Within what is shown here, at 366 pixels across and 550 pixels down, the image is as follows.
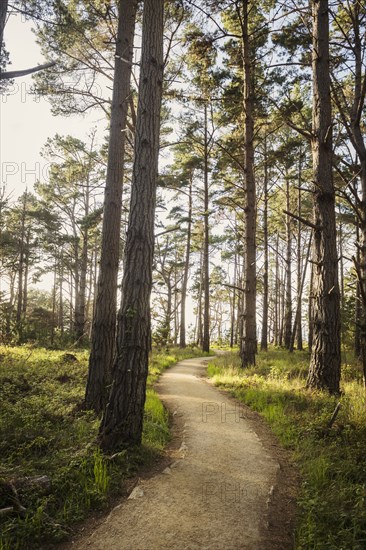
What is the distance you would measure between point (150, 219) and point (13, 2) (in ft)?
22.6

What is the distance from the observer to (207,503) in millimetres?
3320

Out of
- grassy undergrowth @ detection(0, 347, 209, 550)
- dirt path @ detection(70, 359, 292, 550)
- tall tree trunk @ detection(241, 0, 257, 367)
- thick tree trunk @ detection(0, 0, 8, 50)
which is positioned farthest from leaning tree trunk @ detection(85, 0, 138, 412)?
tall tree trunk @ detection(241, 0, 257, 367)

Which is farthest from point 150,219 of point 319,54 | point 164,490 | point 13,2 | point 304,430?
point 13,2

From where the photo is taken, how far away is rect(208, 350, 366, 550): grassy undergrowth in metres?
2.86

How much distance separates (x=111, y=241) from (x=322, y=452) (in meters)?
5.29

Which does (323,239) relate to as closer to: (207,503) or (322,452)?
(322,452)

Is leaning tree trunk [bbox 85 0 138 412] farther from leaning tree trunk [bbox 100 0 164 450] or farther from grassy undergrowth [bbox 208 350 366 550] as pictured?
grassy undergrowth [bbox 208 350 366 550]

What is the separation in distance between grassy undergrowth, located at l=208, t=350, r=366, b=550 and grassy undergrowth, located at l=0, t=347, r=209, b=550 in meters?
1.99

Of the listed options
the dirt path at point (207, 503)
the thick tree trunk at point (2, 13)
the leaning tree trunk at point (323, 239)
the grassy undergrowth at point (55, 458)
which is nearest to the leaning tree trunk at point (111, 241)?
the grassy undergrowth at point (55, 458)

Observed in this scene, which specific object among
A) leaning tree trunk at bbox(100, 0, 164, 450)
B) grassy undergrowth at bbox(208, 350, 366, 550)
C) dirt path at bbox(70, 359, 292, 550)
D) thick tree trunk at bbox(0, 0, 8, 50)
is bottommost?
dirt path at bbox(70, 359, 292, 550)

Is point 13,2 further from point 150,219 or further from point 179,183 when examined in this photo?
point 179,183

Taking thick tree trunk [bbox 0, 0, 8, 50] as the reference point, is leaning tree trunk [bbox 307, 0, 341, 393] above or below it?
below

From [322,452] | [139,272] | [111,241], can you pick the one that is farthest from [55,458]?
[111,241]

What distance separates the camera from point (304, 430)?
5172 mm
